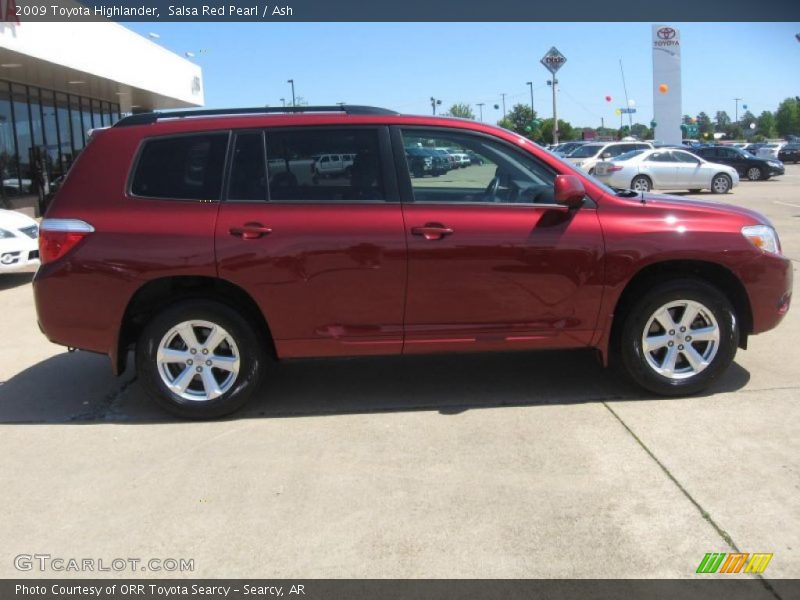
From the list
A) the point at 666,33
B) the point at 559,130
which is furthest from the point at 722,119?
the point at 666,33

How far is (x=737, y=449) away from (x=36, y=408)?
4.45m

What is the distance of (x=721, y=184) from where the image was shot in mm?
23250

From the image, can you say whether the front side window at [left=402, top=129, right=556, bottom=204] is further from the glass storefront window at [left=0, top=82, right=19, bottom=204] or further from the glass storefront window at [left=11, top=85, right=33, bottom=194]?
the glass storefront window at [left=11, top=85, right=33, bottom=194]

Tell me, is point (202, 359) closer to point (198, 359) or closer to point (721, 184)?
point (198, 359)

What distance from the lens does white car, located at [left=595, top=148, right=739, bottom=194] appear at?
21688mm

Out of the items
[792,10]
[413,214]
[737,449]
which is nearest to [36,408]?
[413,214]

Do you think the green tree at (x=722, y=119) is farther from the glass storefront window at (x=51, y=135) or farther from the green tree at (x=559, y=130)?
the glass storefront window at (x=51, y=135)

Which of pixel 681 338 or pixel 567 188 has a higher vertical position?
pixel 567 188

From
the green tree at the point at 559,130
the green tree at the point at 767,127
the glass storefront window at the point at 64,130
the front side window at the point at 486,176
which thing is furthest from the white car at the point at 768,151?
the green tree at the point at 767,127

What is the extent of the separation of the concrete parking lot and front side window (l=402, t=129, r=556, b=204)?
1352 mm

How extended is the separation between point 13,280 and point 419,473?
8.30 m

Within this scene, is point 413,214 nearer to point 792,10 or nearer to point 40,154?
point 792,10

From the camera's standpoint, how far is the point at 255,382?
4566mm

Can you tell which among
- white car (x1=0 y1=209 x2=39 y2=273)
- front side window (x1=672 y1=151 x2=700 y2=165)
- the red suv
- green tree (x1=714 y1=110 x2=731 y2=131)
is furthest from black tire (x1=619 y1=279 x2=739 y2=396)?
green tree (x1=714 y1=110 x2=731 y2=131)
